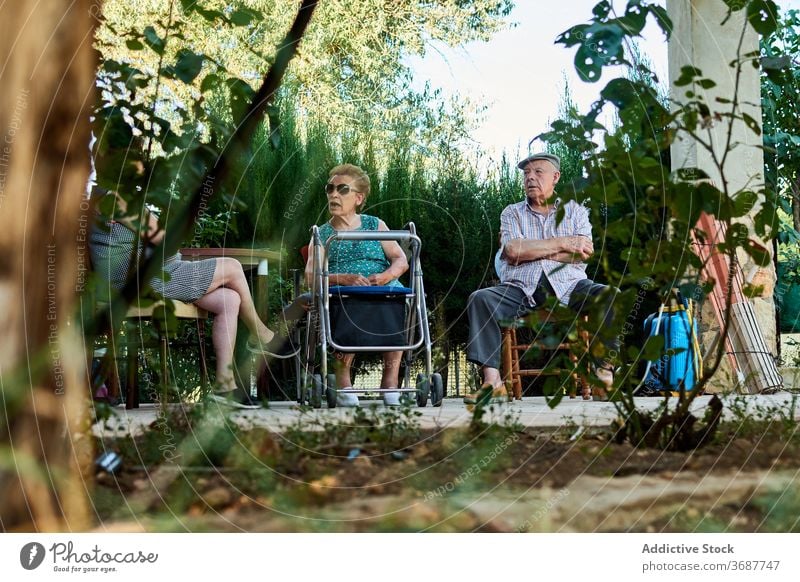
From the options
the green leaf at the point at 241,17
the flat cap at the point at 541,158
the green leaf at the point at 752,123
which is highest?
the flat cap at the point at 541,158

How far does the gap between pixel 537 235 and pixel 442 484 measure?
272cm

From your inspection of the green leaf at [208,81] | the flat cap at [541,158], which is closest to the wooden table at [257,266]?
the flat cap at [541,158]

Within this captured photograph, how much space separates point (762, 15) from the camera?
202cm

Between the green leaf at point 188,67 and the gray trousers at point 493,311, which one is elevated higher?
the green leaf at point 188,67

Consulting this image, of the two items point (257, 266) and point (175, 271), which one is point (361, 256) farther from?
point (175, 271)

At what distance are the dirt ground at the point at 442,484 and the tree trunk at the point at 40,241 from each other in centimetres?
13

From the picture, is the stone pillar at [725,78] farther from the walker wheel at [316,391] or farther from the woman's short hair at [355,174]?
the walker wheel at [316,391]

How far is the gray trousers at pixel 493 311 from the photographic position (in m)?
3.98

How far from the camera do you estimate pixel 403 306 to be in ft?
13.5

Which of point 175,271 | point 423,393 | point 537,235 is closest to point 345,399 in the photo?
point 423,393

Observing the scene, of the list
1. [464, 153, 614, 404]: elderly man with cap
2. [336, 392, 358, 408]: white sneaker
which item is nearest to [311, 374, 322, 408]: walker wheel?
[336, 392, 358, 408]: white sneaker

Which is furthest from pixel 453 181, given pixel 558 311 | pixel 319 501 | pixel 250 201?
pixel 319 501

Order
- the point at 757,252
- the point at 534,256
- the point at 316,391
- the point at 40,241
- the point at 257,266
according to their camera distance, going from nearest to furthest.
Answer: the point at 40,241
the point at 757,252
the point at 316,391
the point at 534,256
the point at 257,266
